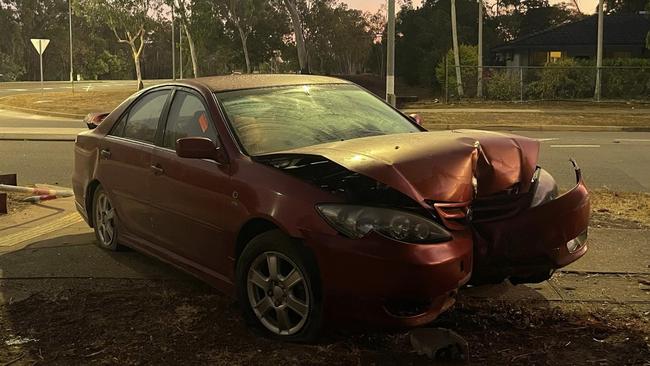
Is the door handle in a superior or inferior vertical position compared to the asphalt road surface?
superior

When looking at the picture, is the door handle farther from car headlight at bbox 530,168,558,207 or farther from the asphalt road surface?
the asphalt road surface

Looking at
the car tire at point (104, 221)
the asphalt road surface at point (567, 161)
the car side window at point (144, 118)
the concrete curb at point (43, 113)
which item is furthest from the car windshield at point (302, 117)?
the concrete curb at point (43, 113)

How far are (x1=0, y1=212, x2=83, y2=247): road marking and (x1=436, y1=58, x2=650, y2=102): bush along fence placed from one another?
81.4ft

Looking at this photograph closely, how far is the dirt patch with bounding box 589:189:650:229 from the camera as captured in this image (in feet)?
21.1

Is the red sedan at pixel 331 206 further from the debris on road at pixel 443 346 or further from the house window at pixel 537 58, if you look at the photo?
the house window at pixel 537 58

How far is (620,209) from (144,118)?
4.95m

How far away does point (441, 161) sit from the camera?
3.50 metres

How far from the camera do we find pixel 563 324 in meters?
3.91

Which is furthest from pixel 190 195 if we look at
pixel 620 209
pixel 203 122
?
pixel 620 209

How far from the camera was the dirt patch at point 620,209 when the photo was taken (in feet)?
21.1

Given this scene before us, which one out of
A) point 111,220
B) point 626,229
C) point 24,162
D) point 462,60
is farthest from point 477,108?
point 111,220

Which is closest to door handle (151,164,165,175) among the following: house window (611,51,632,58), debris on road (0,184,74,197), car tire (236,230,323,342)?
car tire (236,230,323,342)

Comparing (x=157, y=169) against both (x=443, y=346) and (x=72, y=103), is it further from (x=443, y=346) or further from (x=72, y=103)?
(x=72, y=103)

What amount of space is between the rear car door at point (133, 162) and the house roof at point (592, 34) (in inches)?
1506
